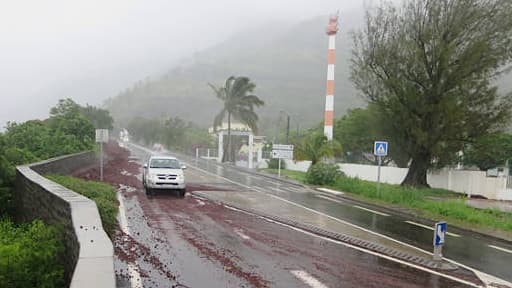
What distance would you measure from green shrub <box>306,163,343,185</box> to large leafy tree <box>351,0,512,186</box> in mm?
5130

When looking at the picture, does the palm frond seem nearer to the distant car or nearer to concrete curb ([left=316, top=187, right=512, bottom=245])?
concrete curb ([left=316, top=187, right=512, bottom=245])

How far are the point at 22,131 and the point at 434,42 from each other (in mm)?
25067

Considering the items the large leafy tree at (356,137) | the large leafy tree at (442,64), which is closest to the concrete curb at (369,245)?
the large leafy tree at (442,64)

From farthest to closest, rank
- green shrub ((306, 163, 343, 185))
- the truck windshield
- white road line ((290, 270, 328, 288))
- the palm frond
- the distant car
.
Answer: the palm frond
green shrub ((306, 163, 343, 185))
the truck windshield
the distant car
white road line ((290, 270, 328, 288))

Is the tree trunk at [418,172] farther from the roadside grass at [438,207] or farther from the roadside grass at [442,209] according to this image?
the roadside grass at [442,209]

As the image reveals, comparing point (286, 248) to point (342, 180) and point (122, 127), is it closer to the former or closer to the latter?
point (342, 180)

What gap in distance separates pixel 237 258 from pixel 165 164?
13571 mm

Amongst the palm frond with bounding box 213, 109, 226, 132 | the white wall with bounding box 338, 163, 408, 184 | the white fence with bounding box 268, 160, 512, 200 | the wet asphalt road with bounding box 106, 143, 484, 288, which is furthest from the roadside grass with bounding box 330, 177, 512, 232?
the palm frond with bounding box 213, 109, 226, 132

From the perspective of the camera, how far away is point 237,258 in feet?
31.9

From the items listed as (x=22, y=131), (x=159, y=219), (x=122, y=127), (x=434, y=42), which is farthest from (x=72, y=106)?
(x=122, y=127)

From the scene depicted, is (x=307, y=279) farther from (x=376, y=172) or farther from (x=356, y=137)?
(x=356, y=137)

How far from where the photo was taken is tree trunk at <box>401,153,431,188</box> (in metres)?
32.6

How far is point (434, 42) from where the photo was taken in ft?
96.3

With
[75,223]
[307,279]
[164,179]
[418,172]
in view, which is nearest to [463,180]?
[418,172]
